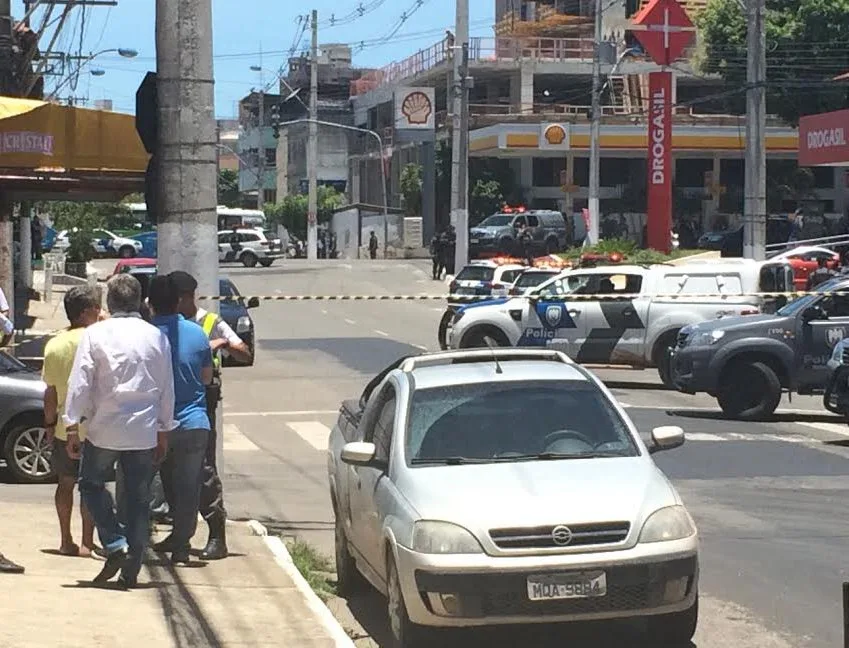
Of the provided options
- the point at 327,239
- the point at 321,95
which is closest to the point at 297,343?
the point at 327,239

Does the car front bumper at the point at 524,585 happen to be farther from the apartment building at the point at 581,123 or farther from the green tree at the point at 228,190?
the green tree at the point at 228,190

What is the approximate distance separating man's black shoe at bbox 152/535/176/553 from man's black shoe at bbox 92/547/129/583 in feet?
3.25

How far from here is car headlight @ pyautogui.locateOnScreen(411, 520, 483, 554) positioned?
24.8 ft

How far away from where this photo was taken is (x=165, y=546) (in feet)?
32.7

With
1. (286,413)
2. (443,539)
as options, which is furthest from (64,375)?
(286,413)

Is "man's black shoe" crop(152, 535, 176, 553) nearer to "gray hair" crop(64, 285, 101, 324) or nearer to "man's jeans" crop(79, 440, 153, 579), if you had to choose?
"man's jeans" crop(79, 440, 153, 579)

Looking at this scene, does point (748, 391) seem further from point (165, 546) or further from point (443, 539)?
point (443, 539)

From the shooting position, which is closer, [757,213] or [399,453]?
[399,453]

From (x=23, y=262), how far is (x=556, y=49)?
4108 cm

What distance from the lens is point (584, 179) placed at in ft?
240

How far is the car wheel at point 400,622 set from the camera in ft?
25.6

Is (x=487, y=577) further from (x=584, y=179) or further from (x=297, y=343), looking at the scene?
(x=584, y=179)

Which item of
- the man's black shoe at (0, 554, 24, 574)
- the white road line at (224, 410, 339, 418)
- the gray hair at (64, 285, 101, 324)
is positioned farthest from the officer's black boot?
the white road line at (224, 410, 339, 418)

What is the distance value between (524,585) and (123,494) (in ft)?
8.31
